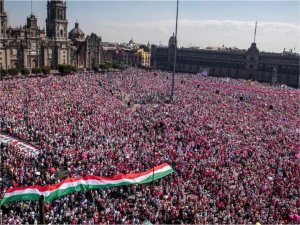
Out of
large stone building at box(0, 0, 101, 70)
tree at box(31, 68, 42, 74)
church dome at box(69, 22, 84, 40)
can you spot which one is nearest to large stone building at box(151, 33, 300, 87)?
church dome at box(69, 22, 84, 40)

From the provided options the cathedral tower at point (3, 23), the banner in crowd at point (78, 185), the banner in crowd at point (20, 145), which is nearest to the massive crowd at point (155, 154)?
the banner in crowd at point (78, 185)

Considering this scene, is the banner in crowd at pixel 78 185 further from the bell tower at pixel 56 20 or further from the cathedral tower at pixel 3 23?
the bell tower at pixel 56 20

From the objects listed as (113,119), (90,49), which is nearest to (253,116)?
(113,119)

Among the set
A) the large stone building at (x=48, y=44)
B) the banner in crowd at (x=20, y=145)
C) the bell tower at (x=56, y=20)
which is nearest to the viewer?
the banner in crowd at (x=20, y=145)

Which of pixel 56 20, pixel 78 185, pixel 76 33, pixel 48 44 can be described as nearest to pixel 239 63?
pixel 76 33

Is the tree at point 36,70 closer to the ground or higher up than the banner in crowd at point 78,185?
higher up

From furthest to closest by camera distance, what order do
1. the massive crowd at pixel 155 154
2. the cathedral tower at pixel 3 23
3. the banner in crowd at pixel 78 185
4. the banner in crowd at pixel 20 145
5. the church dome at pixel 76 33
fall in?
the church dome at pixel 76 33 < the cathedral tower at pixel 3 23 < the banner in crowd at pixel 20 145 < the massive crowd at pixel 155 154 < the banner in crowd at pixel 78 185

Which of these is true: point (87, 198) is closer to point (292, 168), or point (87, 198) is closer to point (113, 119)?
point (292, 168)
